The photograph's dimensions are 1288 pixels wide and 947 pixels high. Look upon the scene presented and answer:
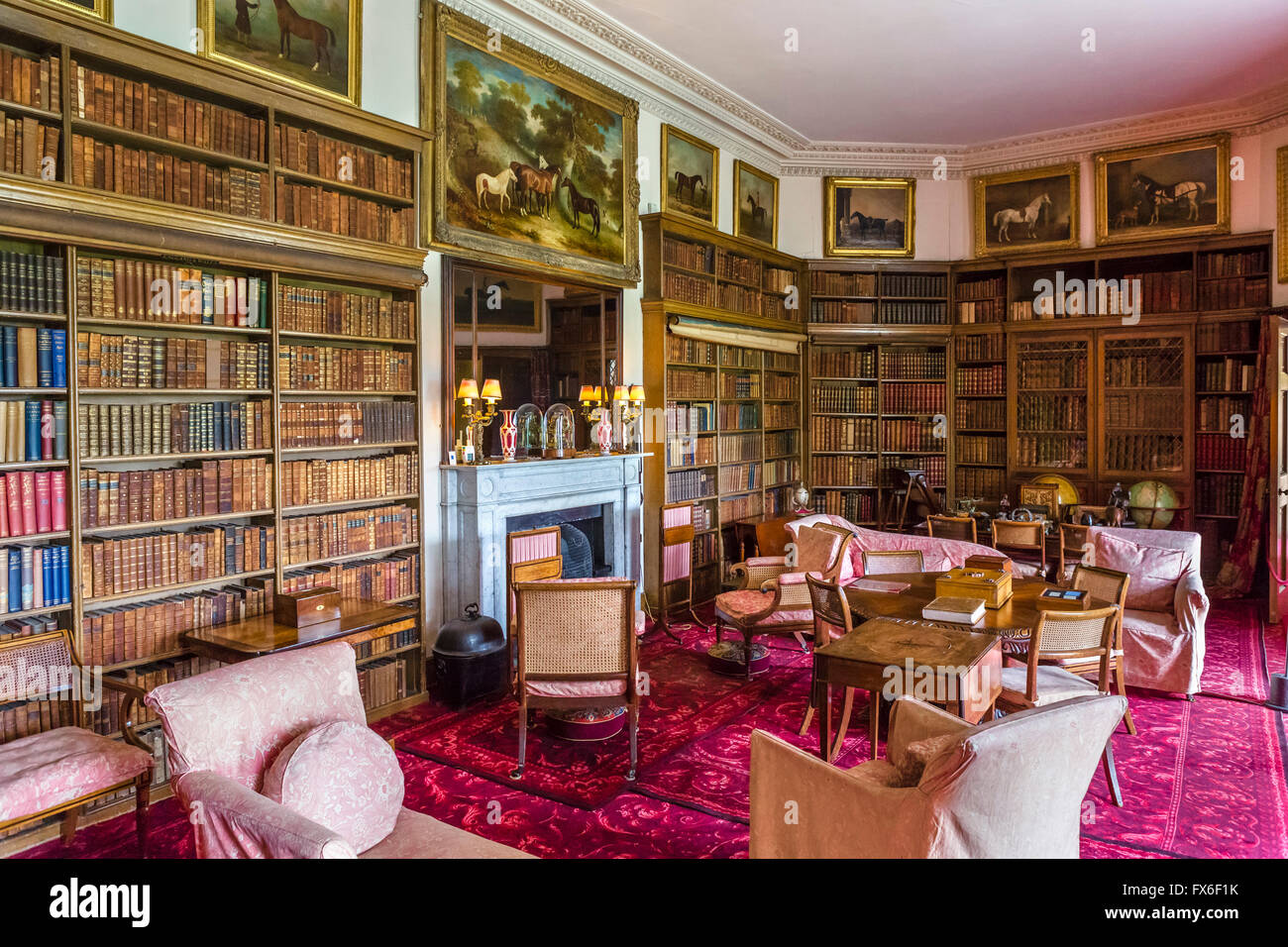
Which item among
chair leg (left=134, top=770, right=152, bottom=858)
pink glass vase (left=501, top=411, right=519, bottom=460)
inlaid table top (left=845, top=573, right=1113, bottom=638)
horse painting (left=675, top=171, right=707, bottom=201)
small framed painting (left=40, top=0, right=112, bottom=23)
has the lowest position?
chair leg (left=134, top=770, right=152, bottom=858)

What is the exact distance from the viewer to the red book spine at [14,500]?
354 cm

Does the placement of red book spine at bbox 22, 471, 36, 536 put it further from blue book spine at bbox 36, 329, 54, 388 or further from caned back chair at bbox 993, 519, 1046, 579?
caned back chair at bbox 993, 519, 1046, 579

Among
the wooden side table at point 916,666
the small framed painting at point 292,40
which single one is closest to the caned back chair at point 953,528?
the wooden side table at point 916,666

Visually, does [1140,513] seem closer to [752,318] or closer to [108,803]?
[752,318]

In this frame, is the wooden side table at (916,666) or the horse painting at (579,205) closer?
the wooden side table at (916,666)

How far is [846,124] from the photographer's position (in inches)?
347

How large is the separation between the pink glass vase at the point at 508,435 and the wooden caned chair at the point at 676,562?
1.78m

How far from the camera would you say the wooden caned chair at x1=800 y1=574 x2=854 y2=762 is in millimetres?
4438

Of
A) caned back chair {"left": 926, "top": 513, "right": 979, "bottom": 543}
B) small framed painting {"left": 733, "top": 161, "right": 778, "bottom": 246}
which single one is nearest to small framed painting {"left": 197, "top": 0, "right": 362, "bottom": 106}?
small framed painting {"left": 733, "top": 161, "right": 778, "bottom": 246}

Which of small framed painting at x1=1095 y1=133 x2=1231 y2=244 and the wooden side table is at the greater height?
small framed painting at x1=1095 y1=133 x2=1231 y2=244

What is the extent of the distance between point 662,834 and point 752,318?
6.11 metres

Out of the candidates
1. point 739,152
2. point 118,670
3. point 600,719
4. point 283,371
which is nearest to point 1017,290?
point 739,152

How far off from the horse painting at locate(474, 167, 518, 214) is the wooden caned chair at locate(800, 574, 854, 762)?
134 inches

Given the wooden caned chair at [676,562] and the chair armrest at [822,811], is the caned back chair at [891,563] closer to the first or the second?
the wooden caned chair at [676,562]
